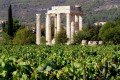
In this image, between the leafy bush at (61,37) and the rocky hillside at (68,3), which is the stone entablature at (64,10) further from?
the rocky hillside at (68,3)

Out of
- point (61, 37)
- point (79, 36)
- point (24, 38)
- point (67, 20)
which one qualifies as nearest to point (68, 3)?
point (24, 38)

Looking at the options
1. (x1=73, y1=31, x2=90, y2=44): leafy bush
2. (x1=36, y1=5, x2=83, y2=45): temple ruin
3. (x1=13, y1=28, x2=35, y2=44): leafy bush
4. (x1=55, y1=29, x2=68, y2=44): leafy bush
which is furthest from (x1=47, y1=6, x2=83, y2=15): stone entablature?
(x1=13, y1=28, x2=35, y2=44): leafy bush

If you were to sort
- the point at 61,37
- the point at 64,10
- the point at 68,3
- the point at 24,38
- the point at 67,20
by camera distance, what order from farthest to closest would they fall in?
the point at 68,3, the point at 24,38, the point at 67,20, the point at 64,10, the point at 61,37

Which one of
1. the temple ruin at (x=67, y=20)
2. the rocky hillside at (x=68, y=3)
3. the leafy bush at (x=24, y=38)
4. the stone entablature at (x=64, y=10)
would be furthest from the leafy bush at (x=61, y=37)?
the rocky hillside at (x=68, y=3)

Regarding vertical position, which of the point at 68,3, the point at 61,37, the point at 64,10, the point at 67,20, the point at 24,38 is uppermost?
the point at 68,3

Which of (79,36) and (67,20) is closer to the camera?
(79,36)

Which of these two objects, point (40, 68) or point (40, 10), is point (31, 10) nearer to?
point (40, 10)

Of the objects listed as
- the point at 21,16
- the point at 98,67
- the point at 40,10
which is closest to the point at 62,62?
the point at 98,67

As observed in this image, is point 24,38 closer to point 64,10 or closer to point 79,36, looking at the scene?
point 64,10

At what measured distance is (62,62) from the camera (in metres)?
8.82

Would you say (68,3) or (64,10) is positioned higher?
(68,3)

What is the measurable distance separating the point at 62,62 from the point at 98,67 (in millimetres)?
1545

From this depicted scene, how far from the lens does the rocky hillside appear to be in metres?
146

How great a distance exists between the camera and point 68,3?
160m
